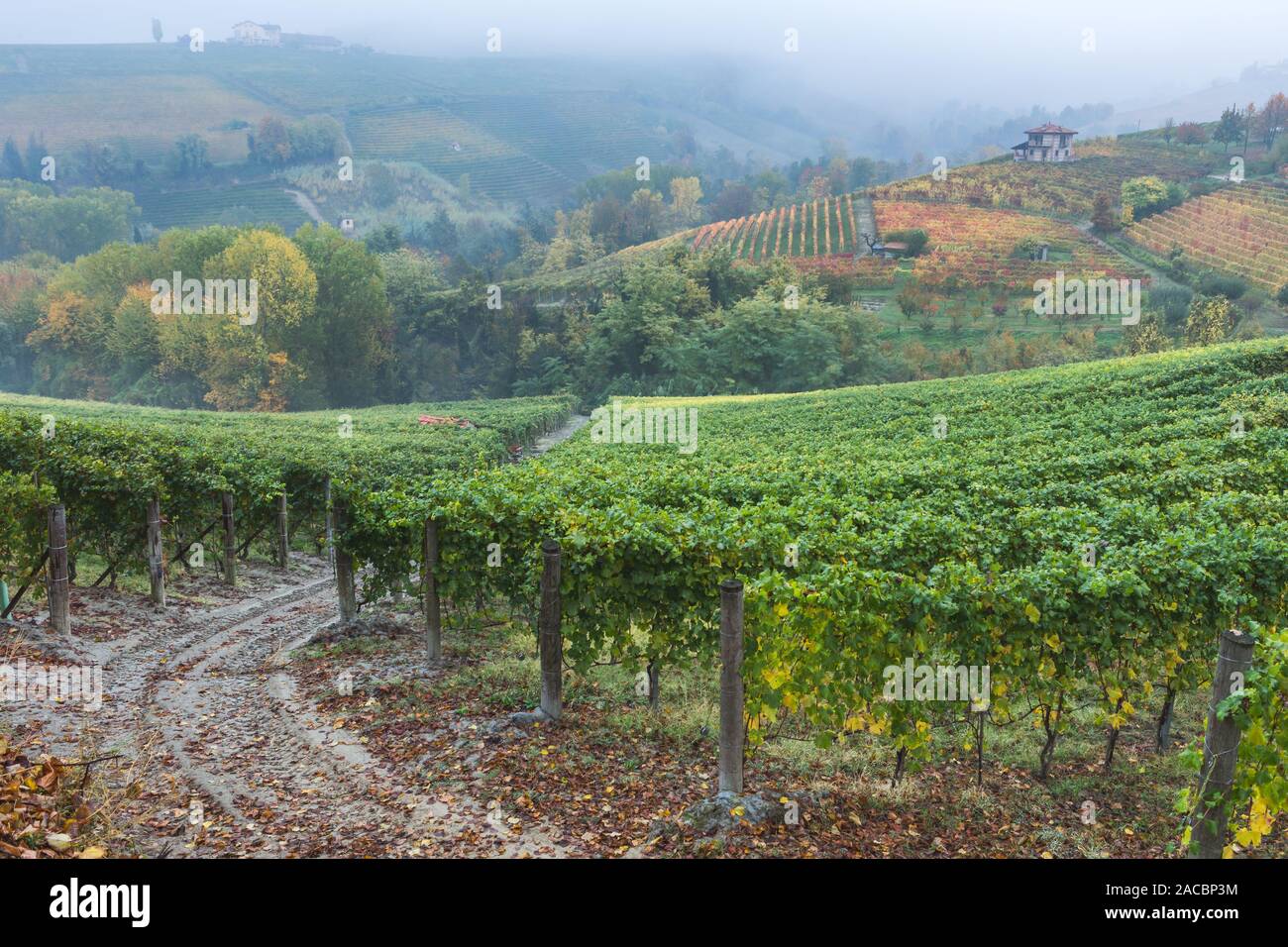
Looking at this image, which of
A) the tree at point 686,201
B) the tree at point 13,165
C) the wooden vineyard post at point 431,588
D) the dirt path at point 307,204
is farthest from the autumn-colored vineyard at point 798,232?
the tree at point 13,165

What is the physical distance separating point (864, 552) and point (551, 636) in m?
3.26

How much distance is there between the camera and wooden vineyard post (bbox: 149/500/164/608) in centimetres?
1349

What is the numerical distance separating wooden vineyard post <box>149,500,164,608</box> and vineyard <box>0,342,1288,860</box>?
28cm

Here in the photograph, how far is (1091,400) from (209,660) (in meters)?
24.4

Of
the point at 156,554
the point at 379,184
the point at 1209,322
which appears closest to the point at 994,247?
the point at 1209,322

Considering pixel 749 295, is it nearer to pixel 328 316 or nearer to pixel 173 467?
pixel 328 316

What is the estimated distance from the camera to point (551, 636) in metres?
8.22

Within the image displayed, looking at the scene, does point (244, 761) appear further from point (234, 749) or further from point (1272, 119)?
point (1272, 119)

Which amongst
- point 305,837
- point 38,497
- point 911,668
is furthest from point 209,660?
point 911,668

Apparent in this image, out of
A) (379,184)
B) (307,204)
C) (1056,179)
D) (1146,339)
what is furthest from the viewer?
(379,184)

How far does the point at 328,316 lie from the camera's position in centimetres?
7544

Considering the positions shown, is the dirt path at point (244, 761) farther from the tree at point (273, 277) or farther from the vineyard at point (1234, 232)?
the vineyard at point (1234, 232)

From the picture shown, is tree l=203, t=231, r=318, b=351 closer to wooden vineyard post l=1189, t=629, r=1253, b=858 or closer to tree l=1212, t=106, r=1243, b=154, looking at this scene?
wooden vineyard post l=1189, t=629, r=1253, b=858

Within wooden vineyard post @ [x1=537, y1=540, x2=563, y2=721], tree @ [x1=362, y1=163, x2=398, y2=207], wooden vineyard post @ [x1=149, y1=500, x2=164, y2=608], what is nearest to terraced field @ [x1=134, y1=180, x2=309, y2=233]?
tree @ [x1=362, y1=163, x2=398, y2=207]
